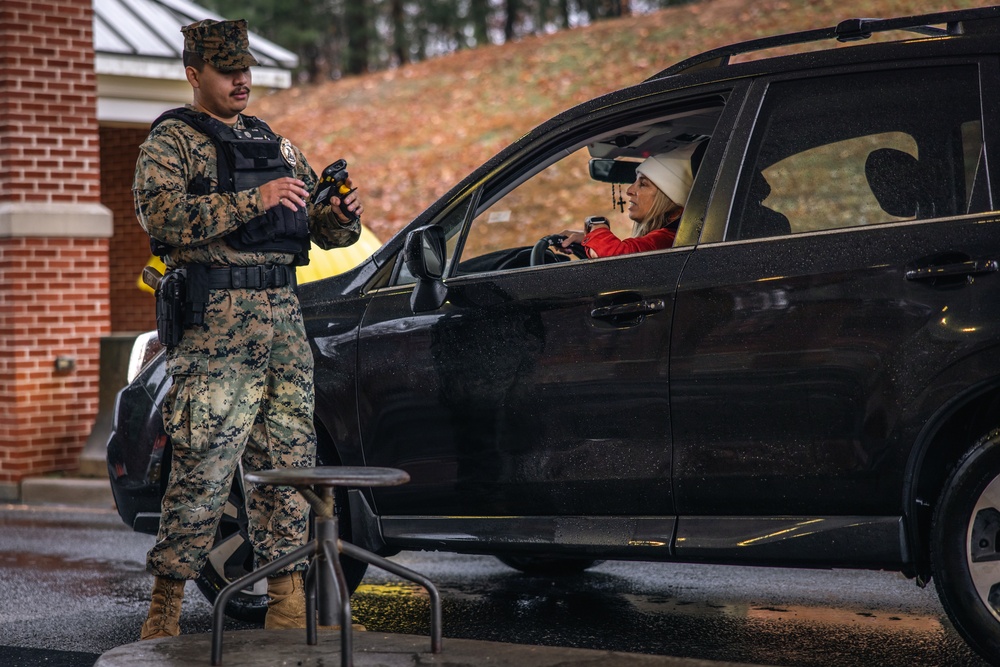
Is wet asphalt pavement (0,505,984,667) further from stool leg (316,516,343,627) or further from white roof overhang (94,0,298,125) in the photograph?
white roof overhang (94,0,298,125)

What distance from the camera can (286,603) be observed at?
188 inches

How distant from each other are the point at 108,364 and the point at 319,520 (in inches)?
259

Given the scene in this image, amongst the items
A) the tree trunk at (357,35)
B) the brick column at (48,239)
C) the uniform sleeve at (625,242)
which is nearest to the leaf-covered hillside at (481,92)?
the tree trunk at (357,35)

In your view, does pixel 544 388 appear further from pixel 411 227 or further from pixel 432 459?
Result: pixel 411 227

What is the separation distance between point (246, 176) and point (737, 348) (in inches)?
68.5

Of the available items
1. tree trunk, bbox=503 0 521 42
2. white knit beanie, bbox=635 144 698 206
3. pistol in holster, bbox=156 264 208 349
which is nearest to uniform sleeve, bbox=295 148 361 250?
pistol in holster, bbox=156 264 208 349

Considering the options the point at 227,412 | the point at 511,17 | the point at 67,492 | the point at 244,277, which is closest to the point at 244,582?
the point at 227,412

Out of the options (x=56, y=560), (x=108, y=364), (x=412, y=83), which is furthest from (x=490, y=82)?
(x=56, y=560)

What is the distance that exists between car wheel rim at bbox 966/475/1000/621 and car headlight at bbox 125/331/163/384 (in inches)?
132

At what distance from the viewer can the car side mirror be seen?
479 centimetres

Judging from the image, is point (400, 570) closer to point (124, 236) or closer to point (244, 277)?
point (244, 277)

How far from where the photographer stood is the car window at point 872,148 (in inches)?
162

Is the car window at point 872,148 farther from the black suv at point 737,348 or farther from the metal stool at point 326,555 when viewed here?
the metal stool at point 326,555

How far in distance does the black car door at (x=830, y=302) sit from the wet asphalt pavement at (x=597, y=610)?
801mm
